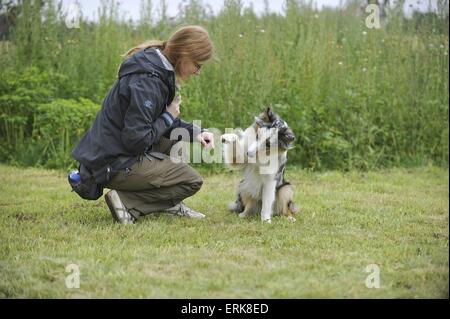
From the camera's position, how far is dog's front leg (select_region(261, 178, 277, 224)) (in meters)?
5.10

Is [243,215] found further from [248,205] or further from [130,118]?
[130,118]

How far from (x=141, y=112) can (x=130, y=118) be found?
95mm

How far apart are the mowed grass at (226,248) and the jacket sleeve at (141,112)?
696 millimetres

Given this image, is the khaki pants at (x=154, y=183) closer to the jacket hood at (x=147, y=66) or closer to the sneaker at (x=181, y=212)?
the sneaker at (x=181, y=212)

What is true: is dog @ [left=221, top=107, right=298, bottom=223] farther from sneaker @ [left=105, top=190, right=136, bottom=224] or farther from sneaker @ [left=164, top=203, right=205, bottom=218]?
sneaker @ [left=105, top=190, right=136, bottom=224]

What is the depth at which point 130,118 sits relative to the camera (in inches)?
181

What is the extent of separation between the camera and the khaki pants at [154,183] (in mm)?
4941

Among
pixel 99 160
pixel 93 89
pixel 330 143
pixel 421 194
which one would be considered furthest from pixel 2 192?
pixel 421 194

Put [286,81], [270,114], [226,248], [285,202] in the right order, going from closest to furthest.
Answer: [226,248]
[270,114]
[285,202]
[286,81]

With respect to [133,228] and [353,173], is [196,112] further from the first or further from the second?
[133,228]

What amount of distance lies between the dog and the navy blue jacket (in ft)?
2.08

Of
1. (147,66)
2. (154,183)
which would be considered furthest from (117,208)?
(147,66)

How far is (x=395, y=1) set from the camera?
8789mm

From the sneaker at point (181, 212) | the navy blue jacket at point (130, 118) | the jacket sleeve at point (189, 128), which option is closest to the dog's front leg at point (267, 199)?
the sneaker at point (181, 212)
